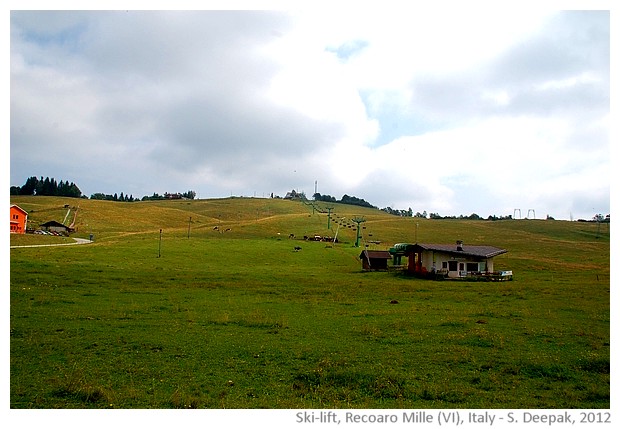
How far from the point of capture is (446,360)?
17.2 metres

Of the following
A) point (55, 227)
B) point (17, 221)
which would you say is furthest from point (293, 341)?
point (55, 227)

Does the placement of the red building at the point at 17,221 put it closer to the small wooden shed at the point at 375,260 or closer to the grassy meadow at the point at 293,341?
the grassy meadow at the point at 293,341

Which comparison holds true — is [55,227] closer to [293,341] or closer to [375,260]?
[375,260]

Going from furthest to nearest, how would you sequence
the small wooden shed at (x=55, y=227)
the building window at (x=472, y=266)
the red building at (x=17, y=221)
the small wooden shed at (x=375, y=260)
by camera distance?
the small wooden shed at (x=55, y=227) → the red building at (x=17, y=221) → the small wooden shed at (x=375, y=260) → the building window at (x=472, y=266)

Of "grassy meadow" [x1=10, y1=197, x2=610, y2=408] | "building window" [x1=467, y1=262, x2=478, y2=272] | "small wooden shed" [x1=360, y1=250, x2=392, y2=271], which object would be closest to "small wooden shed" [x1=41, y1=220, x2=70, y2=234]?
"grassy meadow" [x1=10, y1=197, x2=610, y2=408]

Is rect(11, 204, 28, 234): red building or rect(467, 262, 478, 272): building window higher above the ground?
rect(11, 204, 28, 234): red building

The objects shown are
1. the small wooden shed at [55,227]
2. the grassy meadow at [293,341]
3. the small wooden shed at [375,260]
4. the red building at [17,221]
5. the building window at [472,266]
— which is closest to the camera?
the grassy meadow at [293,341]

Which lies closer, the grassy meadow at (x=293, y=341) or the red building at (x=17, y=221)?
the grassy meadow at (x=293, y=341)

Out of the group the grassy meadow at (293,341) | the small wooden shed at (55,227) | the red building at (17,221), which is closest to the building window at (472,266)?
the grassy meadow at (293,341)

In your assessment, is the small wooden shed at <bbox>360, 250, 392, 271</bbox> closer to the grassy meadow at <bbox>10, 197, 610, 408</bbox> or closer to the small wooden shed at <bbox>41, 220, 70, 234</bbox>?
the grassy meadow at <bbox>10, 197, 610, 408</bbox>

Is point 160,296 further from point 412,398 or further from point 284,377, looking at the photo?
point 412,398

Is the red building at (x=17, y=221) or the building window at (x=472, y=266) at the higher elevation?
the red building at (x=17, y=221)

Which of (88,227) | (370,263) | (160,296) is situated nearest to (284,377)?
(160,296)
